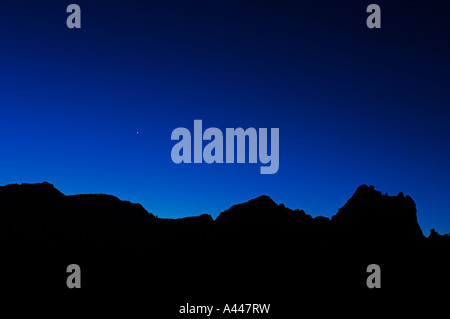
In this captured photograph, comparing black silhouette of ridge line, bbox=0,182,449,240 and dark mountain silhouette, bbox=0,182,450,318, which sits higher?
black silhouette of ridge line, bbox=0,182,449,240

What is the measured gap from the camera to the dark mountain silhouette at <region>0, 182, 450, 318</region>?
7812 centimetres

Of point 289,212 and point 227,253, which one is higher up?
point 289,212

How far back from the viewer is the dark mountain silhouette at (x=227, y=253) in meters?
78.1

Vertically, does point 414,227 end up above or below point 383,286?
above

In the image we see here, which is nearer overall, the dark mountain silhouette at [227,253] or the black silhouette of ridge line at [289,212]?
the dark mountain silhouette at [227,253]

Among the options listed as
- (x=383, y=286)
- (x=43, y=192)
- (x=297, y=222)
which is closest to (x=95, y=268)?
(x=43, y=192)

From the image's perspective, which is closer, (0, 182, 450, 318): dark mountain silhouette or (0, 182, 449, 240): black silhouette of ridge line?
(0, 182, 450, 318): dark mountain silhouette

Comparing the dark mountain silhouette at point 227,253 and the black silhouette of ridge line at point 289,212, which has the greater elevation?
the black silhouette of ridge line at point 289,212

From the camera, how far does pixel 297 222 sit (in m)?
102

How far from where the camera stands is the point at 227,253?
311 ft

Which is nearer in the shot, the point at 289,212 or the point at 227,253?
the point at 227,253
